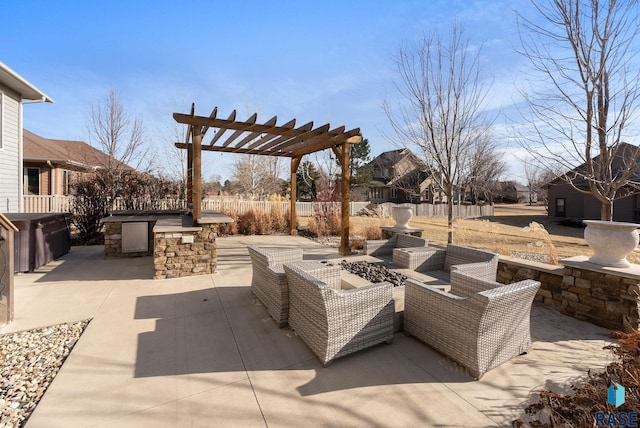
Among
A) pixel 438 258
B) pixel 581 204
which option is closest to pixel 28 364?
pixel 438 258

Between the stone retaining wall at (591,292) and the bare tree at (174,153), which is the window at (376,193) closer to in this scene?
the bare tree at (174,153)

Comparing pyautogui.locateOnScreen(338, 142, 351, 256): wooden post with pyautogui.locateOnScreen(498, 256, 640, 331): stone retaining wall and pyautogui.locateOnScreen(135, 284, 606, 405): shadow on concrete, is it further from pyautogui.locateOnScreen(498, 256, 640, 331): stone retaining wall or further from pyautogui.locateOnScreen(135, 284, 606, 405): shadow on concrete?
pyautogui.locateOnScreen(498, 256, 640, 331): stone retaining wall

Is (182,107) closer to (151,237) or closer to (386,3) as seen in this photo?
(151,237)

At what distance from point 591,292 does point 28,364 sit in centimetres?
556

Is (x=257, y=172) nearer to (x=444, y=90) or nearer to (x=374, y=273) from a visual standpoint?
(x=444, y=90)

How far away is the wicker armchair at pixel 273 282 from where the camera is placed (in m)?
3.04

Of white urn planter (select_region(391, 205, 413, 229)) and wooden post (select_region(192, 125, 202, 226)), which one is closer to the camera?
wooden post (select_region(192, 125, 202, 226))

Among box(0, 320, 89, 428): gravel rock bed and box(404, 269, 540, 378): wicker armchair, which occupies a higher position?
box(404, 269, 540, 378): wicker armchair

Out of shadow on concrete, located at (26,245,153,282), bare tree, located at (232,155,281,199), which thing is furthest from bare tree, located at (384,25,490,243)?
bare tree, located at (232,155,281,199)

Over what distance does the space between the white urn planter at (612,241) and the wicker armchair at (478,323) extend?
5.03ft

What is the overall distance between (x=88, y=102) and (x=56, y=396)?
43.2 feet

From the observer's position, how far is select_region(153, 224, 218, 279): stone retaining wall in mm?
4777

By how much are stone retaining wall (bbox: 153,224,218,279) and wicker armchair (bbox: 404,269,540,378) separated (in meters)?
3.68

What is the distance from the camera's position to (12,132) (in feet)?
25.1
